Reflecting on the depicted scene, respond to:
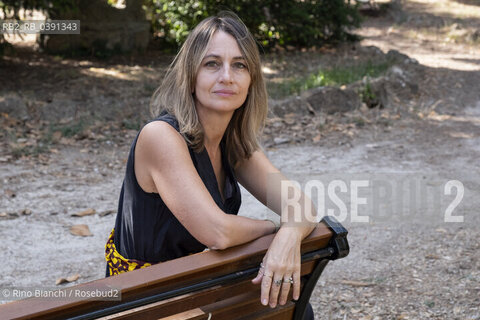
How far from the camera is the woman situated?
2225 mm

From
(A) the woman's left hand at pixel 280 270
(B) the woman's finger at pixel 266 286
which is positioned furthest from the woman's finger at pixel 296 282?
(B) the woman's finger at pixel 266 286

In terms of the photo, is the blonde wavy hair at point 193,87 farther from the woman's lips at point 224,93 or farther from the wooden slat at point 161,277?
the wooden slat at point 161,277

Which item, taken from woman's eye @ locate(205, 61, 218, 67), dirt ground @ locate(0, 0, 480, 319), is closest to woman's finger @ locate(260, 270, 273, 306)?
Result: woman's eye @ locate(205, 61, 218, 67)

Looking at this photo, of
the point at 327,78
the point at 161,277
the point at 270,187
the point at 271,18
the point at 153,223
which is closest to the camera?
the point at 161,277

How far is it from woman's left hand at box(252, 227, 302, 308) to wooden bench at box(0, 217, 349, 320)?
4 centimetres

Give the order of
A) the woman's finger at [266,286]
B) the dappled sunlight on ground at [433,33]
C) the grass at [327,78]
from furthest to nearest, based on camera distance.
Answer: the dappled sunlight on ground at [433,33]
the grass at [327,78]
the woman's finger at [266,286]

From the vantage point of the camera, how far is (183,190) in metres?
2.27

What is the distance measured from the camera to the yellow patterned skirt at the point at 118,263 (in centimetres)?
255

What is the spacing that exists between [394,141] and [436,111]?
5.74 ft

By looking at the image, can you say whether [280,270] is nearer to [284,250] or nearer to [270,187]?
[284,250]

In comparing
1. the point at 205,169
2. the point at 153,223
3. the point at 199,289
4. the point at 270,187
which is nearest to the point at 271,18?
the point at 270,187

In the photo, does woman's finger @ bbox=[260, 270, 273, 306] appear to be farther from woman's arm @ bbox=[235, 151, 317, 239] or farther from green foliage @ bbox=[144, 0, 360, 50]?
green foliage @ bbox=[144, 0, 360, 50]

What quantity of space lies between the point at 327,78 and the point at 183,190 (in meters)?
7.36

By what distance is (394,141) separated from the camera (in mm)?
7523
